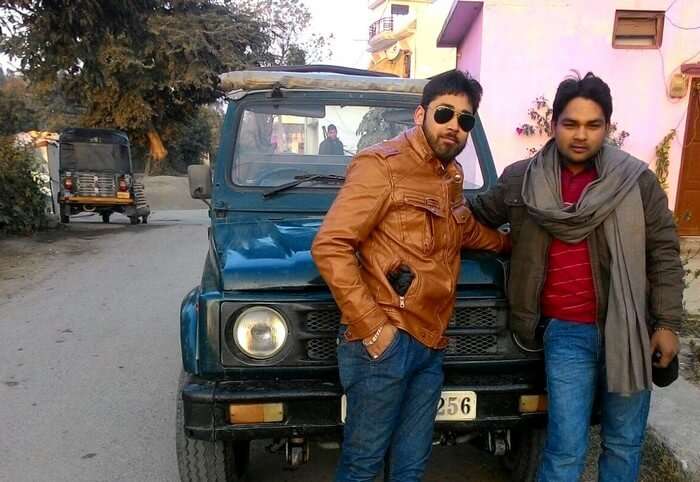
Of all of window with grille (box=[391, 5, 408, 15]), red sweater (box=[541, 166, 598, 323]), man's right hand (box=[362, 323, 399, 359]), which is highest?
window with grille (box=[391, 5, 408, 15])

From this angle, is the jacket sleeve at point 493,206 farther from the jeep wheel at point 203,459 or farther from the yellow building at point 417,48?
the yellow building at point 417,48

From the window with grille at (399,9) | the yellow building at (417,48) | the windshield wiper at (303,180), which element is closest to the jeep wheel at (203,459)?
the windshield wiper at (303,180)

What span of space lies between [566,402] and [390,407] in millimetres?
685

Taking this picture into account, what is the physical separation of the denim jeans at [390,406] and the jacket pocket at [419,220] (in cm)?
29

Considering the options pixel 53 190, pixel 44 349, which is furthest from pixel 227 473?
pixel 53 190

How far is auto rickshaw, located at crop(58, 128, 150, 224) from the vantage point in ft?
49.4

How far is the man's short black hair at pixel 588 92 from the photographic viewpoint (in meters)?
2.07

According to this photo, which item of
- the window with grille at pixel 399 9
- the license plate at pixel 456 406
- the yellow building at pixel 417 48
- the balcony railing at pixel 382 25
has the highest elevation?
the window with grille at pixel 399 9

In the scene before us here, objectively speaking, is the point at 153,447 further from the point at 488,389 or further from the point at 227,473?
the point at 488,389

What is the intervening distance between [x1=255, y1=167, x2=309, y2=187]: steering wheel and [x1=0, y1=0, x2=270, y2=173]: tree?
311 inches

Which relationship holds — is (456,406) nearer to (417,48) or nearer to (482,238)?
(482,238)

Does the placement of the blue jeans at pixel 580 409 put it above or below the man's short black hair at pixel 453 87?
below

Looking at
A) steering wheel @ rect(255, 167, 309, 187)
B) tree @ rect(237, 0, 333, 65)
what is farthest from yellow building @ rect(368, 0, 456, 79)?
steering wheel @ rect(255, 167, 309, 187)

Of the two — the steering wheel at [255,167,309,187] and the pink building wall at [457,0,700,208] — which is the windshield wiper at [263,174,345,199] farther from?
the pink building wall at [457,0,700,208]
